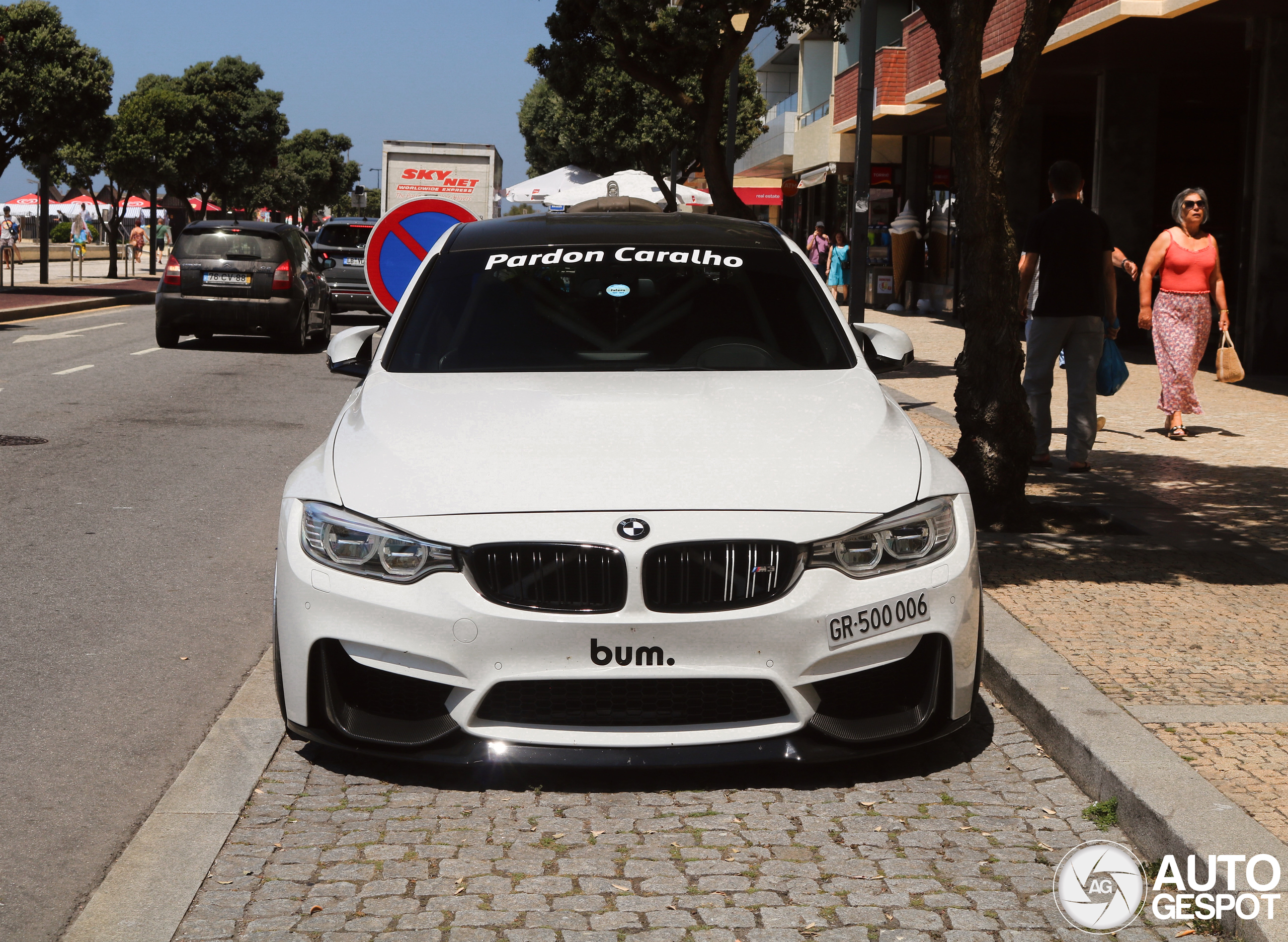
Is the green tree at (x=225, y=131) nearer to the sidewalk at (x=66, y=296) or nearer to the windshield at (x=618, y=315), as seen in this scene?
the sidewalk at (x=66, y=296)

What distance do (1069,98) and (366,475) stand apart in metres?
23.0

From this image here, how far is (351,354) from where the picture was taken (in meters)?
5.67

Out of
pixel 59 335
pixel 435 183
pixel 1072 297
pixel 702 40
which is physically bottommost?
pixel 59 335

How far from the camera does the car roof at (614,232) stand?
19.0 feet

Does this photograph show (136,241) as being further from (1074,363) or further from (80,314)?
(1074,363)

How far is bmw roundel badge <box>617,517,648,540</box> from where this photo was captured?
392 cm

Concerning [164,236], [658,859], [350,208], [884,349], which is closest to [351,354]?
[884,349]

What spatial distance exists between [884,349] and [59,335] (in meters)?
18.6

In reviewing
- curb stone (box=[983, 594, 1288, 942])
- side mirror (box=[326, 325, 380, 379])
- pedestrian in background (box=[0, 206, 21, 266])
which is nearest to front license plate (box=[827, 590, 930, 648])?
curb stone (box=[983, 594, 1288, 942])

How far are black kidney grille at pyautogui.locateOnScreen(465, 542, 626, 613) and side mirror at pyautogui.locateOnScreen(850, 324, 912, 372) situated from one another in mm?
1946

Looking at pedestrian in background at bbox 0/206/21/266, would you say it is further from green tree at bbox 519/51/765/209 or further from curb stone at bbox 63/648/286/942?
curb stone at bbox 63/648/286/942

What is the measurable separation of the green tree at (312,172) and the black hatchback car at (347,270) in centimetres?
7233

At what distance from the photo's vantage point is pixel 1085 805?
13.6 feet

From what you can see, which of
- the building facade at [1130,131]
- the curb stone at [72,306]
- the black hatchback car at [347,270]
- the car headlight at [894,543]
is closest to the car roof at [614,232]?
the car headlight at [894,543]
